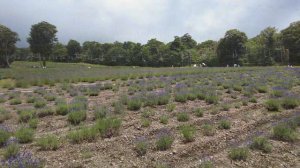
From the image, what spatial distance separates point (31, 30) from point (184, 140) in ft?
313

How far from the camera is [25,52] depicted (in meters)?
167

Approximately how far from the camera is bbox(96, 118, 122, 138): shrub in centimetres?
982

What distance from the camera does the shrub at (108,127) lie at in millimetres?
9820

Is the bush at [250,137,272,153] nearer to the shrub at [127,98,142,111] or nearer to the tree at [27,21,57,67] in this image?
the shrub at [127,98,142,111]

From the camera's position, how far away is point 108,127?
33.0 feet

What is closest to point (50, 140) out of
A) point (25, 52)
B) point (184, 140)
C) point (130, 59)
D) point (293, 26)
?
point (184, 140)

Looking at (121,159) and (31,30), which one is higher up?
(31,30)

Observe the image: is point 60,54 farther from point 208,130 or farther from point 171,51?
point 208,130

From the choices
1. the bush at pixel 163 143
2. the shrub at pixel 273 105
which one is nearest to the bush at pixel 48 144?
the bush at pixel 163 143

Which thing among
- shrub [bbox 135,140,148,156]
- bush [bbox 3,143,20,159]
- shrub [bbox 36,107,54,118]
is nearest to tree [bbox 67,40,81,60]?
shrub [bbox 36,107,54,118]

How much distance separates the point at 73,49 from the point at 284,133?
156 metres

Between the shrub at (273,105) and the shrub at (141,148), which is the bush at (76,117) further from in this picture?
the shrub at (273,105)

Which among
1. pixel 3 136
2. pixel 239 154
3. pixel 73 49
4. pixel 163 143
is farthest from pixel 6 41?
pixel 239 154

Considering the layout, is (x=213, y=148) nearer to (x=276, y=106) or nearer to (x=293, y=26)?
(x=276, y=106)
